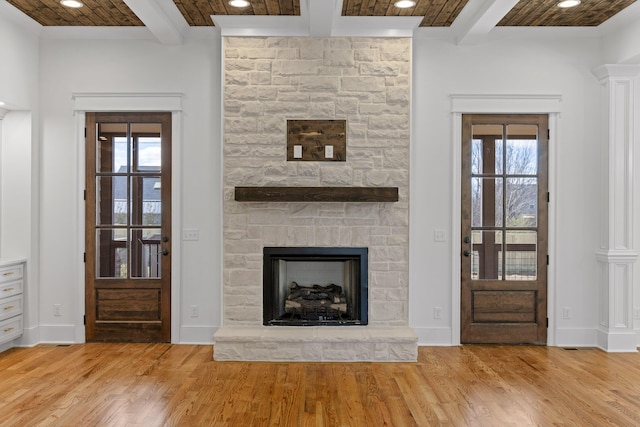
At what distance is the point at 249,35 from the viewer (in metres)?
4.77

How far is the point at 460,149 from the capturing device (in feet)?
16.3

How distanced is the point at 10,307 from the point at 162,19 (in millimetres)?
2856

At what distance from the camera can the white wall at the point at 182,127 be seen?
4.98 metres

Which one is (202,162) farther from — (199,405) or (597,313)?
(597,313)

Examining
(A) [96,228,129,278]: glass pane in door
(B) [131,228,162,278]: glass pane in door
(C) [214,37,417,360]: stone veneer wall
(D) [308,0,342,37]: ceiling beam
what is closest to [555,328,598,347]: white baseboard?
(C) [214,37,417,360]: stone veneer wall

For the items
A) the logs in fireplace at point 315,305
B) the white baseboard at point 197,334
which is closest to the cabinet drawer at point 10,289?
the white baseboard at point 197,334

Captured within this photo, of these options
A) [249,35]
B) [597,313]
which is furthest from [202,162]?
[597,313]

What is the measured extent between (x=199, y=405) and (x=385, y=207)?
2375 millimetres

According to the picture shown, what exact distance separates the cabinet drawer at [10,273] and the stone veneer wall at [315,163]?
74.2 inches

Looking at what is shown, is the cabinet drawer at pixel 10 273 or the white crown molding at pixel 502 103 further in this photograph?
the white crown molding at pixel 502 103

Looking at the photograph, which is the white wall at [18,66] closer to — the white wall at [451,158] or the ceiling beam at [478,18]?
the white wall at [451,158]

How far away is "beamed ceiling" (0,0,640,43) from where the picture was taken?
13.9 feet

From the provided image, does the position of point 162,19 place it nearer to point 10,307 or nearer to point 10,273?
point 10,273

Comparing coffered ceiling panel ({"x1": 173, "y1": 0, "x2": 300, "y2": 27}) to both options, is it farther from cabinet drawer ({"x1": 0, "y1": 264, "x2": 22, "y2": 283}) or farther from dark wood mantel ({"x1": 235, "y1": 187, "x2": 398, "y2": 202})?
cabinet drawer ({"x1": 0, "y1": 264, "x2": 22, "y2": 283})
